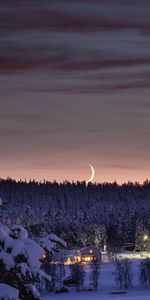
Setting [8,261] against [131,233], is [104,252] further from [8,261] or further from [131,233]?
[8,261]

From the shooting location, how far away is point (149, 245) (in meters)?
139

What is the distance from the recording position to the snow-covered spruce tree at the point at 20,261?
693cm

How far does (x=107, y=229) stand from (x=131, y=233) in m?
9.08

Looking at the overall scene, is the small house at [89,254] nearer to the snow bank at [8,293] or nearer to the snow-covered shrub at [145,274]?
the snow-covered shrub at [145,274]

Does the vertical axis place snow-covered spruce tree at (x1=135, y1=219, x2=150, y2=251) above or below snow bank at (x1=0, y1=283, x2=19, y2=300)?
above

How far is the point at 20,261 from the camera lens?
23.1 ft

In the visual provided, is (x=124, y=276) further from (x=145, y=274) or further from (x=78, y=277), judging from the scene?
(x=78, y=277)

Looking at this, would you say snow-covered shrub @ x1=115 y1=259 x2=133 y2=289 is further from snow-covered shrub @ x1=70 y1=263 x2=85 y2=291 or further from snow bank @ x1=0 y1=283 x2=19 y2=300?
snow bank @ x1=0 y1=283 x2=19 y2=300

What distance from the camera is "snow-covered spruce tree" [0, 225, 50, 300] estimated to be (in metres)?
6.93

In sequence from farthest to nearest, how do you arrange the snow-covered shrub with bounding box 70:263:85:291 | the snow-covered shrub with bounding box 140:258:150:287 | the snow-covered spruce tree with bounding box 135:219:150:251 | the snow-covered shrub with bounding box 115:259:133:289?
the snow-covered spruce tree with bounding box 135:219:150:251 < the snow-covered shrub with bounding box 140:258:150:287 < the snow-covered shrub with bounding box 115:259:133:289 < the snow-covered shrub with bounding box 70:263:85:291

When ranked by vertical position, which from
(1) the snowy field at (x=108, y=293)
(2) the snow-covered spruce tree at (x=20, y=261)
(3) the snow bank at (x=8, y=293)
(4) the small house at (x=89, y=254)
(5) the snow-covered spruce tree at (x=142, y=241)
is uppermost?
(5) the snow-covered spruce tree at (x=142, y=241)

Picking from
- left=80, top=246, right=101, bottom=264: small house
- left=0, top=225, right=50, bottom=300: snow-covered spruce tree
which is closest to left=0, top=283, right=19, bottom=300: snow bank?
left=0, top=225, right=50, bottom=300: snow-covered spruce tree

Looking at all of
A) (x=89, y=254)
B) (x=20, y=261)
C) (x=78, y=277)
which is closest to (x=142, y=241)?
(x=89, y=254)

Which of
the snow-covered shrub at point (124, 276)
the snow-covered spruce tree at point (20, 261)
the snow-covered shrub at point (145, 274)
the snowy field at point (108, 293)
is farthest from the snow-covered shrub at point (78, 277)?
the snow-covered spruce tree at point (20, 261)
